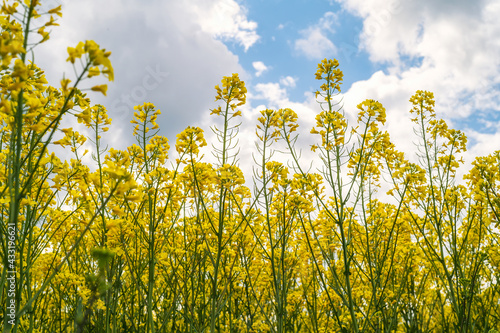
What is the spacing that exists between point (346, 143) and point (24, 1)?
2.90 meters

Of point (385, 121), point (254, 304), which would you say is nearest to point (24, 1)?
point (385, 121)

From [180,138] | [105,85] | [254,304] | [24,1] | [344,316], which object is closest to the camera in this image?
[105,85]

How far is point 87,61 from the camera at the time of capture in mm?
1326

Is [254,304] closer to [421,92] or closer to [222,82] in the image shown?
[222,82]

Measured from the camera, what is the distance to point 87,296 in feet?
11.4

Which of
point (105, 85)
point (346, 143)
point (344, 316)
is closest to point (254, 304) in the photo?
point (344, 316)

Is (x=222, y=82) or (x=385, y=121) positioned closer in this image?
(x=222, y=82)

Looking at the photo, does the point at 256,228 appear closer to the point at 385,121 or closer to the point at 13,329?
the point at 385,121

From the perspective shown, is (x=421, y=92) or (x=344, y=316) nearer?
(x=344, y=316)

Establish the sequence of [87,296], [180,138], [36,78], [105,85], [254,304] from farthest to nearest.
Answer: [254,304], [87,296], [180,138], [36,78], [105,85]

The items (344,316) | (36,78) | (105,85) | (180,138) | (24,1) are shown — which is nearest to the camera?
(105,85)

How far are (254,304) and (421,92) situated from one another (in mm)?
4255

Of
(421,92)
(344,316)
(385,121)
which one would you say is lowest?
(344,316)

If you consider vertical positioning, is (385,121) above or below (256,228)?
above
